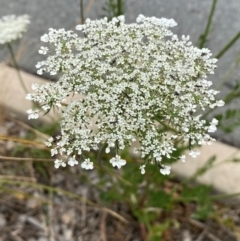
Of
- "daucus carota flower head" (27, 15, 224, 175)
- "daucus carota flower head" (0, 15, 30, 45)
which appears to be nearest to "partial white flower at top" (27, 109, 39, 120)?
"daucus carota flower head" (27, 15, 224, 175)

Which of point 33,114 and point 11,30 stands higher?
point 11,30

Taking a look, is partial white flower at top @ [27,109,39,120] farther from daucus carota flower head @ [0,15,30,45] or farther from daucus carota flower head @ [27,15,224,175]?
daucus carota flower head @ [0,15,30,45]

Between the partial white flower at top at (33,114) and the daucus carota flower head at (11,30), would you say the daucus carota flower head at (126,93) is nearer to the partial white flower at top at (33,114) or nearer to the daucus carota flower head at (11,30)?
the partial white flower at top at (33,114)

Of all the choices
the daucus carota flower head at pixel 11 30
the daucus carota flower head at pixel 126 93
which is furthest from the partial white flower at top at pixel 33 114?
the daucus carota flower head at pixel 11 30

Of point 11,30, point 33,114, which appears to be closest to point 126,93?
point 33,114

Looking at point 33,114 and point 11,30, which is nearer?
point 33,114

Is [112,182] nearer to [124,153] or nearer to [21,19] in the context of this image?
[124,153]

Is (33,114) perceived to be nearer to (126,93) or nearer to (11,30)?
(126,93)

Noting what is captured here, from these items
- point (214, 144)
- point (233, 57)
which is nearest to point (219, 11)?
→ point (233, 57)
